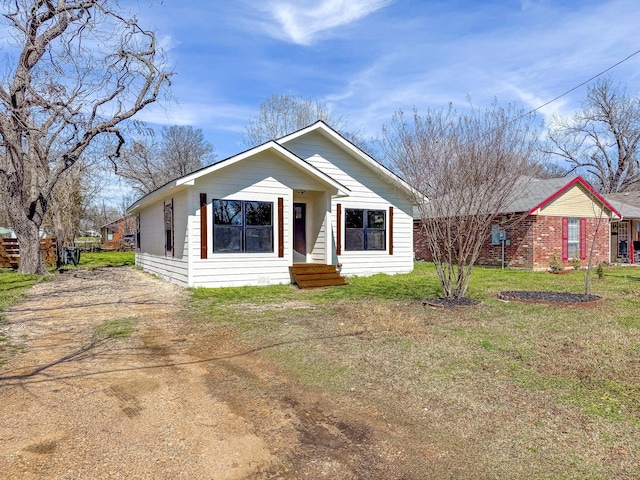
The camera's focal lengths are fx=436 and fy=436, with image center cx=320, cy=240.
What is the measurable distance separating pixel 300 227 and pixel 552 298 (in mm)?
7549

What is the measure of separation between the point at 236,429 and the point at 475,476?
5.53 ft

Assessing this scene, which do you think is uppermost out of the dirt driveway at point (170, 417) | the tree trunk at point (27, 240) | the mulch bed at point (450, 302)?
the tree trunk at point (27, 240)

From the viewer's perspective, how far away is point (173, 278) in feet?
41.5

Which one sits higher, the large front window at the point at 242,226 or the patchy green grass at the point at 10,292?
the large front window at the point at 242,226

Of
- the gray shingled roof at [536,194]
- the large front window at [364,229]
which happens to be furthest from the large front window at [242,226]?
the gray shingled roof at [536,194]

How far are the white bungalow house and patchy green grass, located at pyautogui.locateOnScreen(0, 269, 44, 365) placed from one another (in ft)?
11.8

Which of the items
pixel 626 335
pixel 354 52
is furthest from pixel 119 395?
pixel 354 52

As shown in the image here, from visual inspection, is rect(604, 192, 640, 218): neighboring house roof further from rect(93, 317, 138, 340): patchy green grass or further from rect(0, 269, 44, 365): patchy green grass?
rect(0, 269, 44, 365): patchy green grass

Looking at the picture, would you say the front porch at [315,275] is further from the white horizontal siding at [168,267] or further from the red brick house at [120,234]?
the red brick house at [120,234]

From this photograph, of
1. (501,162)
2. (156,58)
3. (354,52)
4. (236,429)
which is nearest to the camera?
(236,429)

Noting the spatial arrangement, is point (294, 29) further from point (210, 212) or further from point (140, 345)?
point (140, 345)

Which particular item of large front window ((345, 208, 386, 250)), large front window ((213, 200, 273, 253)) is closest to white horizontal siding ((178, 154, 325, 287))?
large front window ((213, 200, 273, 253))

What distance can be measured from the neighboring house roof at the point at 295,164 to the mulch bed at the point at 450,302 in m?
2.12

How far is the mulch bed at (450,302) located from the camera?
8037 mm
